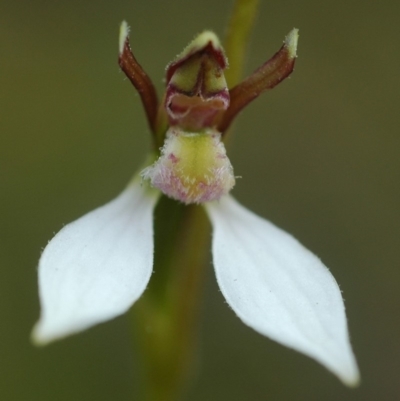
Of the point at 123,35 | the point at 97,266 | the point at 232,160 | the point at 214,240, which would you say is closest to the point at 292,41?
the point at 123,35

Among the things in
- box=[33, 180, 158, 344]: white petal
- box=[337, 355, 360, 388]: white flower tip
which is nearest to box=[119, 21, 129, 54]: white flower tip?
box=[33, 180, 158, 344]: white petal

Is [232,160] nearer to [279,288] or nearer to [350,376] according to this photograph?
[279,288]

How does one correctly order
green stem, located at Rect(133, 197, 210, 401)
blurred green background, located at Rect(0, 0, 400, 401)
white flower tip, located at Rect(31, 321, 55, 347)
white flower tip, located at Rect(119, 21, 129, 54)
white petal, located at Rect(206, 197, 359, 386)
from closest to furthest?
white flower tip, located at Rect(31, 321, 55, 347) → white petal, located at Rect(206, 197, 359, 386) → white flower tip, located at Rect(119, 21, 129, 54) → green stem, located at Rect(133, 197, 210, 401) → blurred green background, located at Rect(0, 0, 400, 401)

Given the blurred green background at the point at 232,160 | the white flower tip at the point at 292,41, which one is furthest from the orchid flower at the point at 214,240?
the blurred green background at the point at 232,160

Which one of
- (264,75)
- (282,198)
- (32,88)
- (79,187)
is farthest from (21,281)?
(264,75)

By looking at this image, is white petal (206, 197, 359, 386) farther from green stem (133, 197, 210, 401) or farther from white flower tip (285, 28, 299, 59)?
white flower tip (285, 28, 299, 59)

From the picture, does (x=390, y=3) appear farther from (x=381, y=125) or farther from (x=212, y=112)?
(x=212, y=112)

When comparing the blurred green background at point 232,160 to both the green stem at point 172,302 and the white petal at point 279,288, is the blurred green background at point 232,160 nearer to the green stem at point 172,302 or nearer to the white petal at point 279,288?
the green stem at point 172,302
